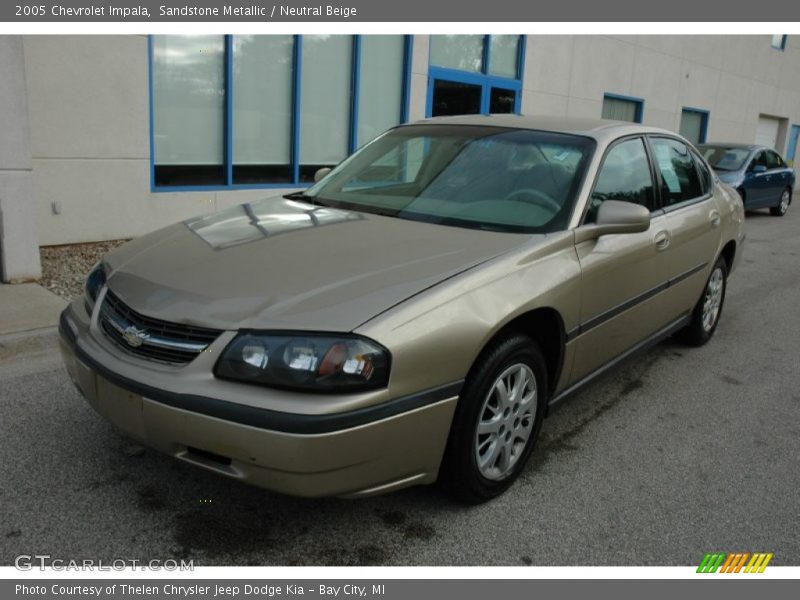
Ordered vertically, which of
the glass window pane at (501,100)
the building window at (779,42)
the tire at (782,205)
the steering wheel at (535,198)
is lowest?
the tire at (782,205)

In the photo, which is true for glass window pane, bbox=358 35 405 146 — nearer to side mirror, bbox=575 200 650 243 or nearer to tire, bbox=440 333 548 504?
side mirror, bbox=575 200 650 243

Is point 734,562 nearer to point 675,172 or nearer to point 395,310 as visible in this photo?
point 395,310

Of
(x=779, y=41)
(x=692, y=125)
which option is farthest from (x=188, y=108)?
(x=779, y=41)

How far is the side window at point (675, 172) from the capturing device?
462cm

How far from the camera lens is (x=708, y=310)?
559 centimetres

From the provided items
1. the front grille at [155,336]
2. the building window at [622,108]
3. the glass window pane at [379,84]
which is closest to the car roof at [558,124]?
the front grille at [155,336]

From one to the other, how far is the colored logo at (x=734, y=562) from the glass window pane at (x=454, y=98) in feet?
33.3

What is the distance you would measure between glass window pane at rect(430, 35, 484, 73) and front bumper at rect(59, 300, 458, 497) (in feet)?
34.1

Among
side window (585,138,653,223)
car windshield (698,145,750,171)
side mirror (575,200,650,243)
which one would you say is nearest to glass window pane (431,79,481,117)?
car windshield (698,145,750,171)

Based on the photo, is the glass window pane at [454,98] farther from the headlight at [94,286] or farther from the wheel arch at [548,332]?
the headlight at [94,286]

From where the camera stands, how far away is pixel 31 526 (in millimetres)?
2861
